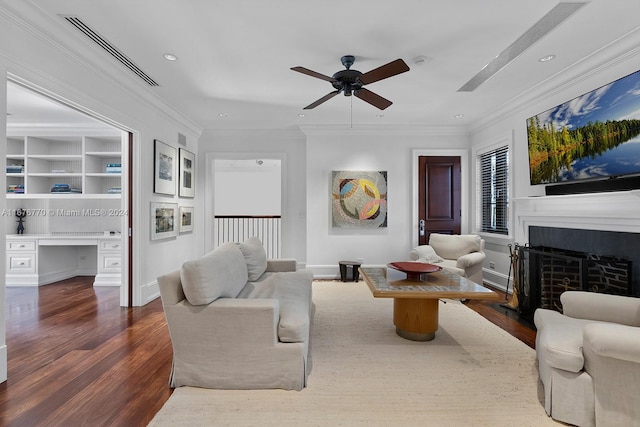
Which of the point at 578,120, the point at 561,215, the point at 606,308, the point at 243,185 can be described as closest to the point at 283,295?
the point at 606,308

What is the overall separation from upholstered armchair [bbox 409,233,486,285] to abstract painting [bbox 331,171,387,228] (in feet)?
3.23

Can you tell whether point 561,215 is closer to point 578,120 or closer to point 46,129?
point 578,120

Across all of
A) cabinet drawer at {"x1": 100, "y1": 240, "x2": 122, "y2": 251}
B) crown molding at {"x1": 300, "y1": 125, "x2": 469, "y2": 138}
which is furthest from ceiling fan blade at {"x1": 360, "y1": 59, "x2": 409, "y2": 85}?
cabinet drawer at {"x1": 100, "y1": 240, "x2": 122, "y2": 251}

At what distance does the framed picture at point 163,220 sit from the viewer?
13.4 feet

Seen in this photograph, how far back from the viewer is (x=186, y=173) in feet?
16.6

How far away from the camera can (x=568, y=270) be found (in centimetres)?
308

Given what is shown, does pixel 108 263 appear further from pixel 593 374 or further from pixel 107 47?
pixel 593 374

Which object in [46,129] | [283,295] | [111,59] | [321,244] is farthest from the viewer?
[321,244]

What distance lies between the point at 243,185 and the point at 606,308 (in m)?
7.21

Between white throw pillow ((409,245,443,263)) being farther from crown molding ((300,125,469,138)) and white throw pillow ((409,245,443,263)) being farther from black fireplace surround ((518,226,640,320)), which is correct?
crown molding ((300,125,469,138))

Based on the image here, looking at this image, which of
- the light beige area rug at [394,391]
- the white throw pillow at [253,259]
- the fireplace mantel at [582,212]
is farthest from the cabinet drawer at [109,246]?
the fireplace mantel at [582,212]

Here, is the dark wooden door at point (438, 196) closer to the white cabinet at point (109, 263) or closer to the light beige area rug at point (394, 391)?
the light beige area rug at point (394, 391)

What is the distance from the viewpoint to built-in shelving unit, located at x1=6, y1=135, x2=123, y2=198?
16.5 ft

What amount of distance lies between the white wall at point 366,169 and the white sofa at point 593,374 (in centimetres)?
348
